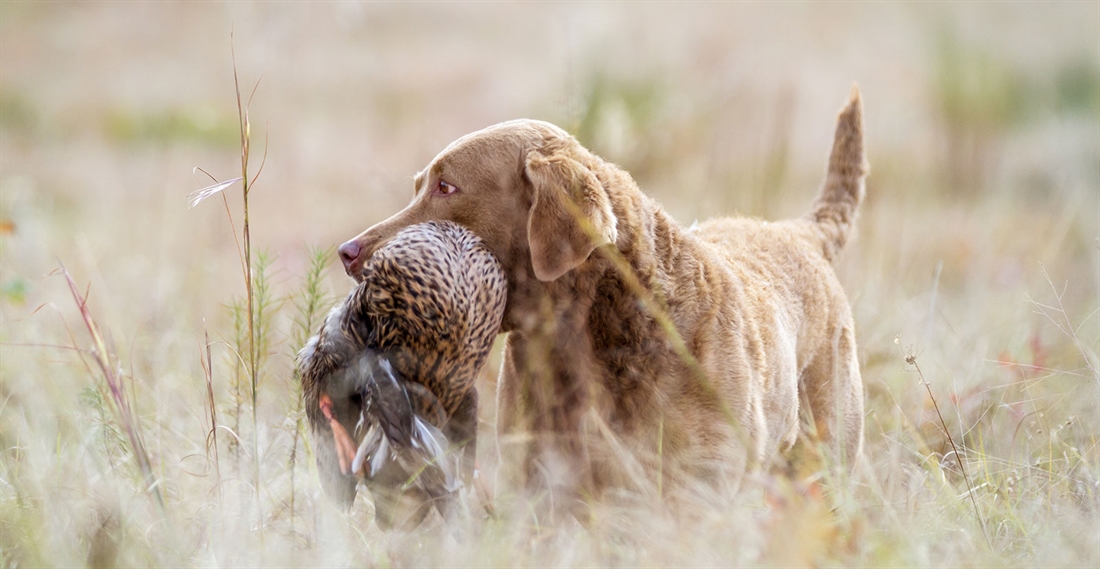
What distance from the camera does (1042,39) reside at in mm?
10211

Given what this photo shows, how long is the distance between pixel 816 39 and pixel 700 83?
425cm

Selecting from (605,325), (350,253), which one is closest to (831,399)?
(605,325)

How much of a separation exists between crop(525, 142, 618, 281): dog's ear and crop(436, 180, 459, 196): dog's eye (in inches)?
12.4

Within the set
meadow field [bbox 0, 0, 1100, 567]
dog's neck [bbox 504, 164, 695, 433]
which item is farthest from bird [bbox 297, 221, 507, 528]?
dog's neck [bbox 504, 164, 695, 433]

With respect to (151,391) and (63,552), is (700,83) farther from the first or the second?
(63,552)

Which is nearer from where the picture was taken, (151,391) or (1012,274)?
(151,391)

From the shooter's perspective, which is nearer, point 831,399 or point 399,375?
point 399,375

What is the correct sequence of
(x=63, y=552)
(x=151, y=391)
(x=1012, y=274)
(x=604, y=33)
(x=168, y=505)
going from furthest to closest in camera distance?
(x=604, y=33)
(x=1012, y=274)
(x=151, y=391)
(x=168, y=505)
(x=63, y=552)

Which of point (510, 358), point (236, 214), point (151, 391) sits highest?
point (510, 358)

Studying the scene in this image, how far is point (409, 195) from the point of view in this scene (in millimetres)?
6309

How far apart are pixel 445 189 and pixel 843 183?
7.03 feet

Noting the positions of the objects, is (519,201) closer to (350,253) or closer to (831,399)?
(350,253)

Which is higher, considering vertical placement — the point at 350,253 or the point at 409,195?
the point at 350,253

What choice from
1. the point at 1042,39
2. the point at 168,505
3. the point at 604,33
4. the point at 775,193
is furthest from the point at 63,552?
Answer: the point at 1042,39
